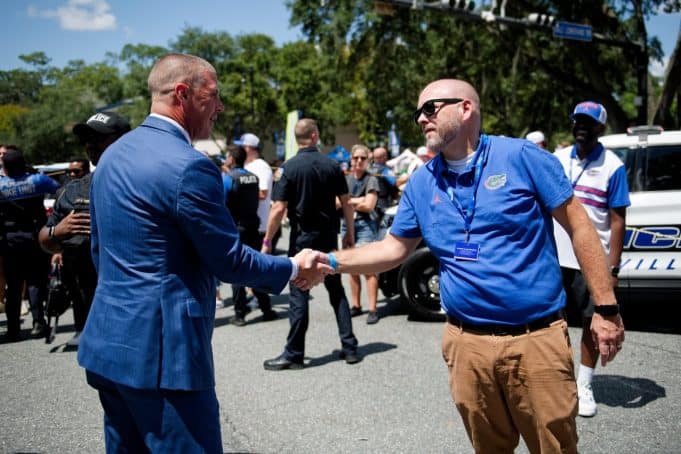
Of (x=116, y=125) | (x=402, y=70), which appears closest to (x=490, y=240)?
(x=116, y=125)

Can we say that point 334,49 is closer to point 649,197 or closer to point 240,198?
point 240,198

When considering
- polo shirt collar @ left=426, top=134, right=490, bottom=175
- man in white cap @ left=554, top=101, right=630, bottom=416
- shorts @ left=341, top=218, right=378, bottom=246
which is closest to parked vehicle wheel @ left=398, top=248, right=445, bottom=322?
shorts @ left=341, top=218, right=378, bottom=246

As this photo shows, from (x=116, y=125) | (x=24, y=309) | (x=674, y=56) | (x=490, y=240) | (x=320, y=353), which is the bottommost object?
(x=24, y=309)

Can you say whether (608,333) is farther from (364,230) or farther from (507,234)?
(364,230)

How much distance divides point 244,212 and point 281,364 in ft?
8.66

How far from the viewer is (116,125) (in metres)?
4.10

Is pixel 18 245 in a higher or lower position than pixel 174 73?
lower

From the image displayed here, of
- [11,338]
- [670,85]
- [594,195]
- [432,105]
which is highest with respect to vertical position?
[670,85]

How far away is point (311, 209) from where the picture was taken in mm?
5672

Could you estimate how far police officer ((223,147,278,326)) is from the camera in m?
7.41

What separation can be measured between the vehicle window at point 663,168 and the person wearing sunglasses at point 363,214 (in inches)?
123

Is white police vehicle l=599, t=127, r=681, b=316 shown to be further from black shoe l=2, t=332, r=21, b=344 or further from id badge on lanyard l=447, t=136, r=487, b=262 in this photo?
black shoe l=2, t=332, r=21, b=344

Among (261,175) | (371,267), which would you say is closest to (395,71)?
(261,175)

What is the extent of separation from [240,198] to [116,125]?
134 inches
